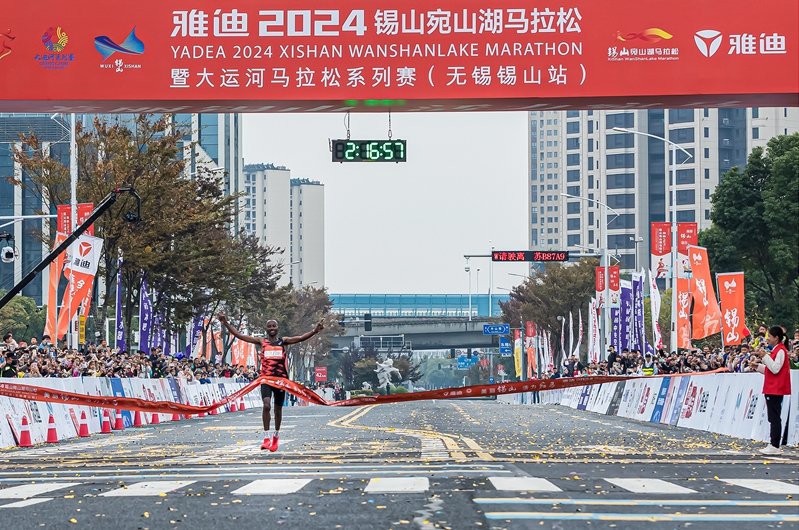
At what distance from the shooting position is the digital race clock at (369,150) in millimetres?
24328

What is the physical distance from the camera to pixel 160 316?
53.5 meters

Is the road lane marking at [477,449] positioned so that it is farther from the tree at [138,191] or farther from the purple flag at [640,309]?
the purple flag at [640,309]

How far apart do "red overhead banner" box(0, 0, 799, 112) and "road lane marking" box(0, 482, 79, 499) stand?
11.1 meters

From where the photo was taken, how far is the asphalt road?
30.4 ft

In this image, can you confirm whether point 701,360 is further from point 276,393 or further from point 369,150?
point 276,393

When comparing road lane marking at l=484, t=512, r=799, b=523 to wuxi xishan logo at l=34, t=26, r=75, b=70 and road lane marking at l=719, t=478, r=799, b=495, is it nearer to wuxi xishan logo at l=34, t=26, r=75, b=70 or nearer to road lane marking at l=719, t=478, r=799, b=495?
road lane marking at l=719, t=478, r=799, b=495

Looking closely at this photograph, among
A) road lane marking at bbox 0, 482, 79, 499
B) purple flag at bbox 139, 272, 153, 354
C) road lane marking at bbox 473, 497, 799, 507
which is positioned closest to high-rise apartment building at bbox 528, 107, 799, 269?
purple flag at bbox 139, 272, 153, 354

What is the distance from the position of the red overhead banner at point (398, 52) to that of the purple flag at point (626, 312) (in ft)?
107

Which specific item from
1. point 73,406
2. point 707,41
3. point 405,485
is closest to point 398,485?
point 405,485

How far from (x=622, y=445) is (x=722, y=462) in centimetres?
434

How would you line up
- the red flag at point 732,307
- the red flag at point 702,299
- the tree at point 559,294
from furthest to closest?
the tree at point 559,294
the red flag at point 732,307
the red flag at point 702,299

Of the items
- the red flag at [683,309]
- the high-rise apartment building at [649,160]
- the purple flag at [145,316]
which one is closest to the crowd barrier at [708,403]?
the red flag at [683,309]

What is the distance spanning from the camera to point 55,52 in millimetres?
22875

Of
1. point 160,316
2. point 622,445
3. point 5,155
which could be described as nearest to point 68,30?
point 622,445
